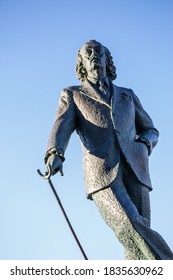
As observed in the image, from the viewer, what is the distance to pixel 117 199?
7.93 metres

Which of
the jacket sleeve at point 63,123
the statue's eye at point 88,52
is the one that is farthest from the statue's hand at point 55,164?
the statue's eye at point 88,52

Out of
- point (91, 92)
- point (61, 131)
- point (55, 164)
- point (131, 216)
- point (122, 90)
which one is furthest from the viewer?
point (122, 90)

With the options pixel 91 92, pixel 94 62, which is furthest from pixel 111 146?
pixel 94 62

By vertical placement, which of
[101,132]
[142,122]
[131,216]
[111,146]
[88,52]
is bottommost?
[131,216]

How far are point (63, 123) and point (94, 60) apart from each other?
875 millimetres

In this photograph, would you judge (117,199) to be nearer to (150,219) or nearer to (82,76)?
A: (150,219)

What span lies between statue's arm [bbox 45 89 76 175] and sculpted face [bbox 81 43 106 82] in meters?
0.35

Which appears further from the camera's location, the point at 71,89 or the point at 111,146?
the point at 71,89

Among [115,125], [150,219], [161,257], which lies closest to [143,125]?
[115,125]

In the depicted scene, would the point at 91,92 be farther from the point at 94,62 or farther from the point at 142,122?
the point at 142,122

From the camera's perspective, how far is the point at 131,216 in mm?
7820
